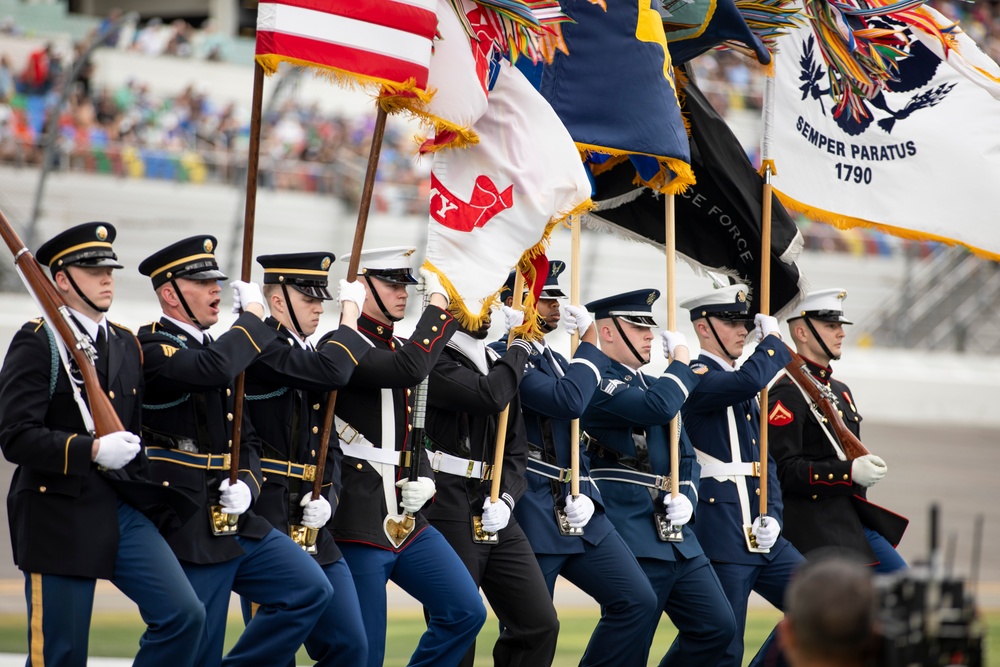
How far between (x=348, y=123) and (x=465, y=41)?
16815 millimetres

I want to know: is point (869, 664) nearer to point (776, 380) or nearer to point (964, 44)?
point (776, 380)

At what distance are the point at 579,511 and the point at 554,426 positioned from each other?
1.61ft

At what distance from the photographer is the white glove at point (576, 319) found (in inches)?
262

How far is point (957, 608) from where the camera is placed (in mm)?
3014

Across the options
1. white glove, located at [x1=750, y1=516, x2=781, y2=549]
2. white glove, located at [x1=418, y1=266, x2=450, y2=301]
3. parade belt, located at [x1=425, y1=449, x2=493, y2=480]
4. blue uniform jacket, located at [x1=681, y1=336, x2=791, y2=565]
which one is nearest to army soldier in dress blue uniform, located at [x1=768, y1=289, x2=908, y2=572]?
blue uniform jacket, located at [x1=681, y1=336, x2=791, y2=565]

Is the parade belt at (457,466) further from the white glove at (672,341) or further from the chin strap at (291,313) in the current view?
the white glove at (672,341)

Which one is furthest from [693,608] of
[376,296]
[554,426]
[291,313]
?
[291,313]

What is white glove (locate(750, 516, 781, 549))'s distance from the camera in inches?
269

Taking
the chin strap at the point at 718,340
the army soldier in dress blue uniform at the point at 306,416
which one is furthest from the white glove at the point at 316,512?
the chin strap at the point at 718,340

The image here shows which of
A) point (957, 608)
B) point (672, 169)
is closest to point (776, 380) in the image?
point (672, 169)

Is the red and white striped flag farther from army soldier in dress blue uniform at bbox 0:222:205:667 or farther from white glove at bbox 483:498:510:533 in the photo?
white glove at bbox 483:498:510:533

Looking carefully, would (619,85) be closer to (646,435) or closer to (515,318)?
(515,318)

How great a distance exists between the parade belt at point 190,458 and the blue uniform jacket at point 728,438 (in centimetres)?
246

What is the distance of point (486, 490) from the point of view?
632 centimetres
